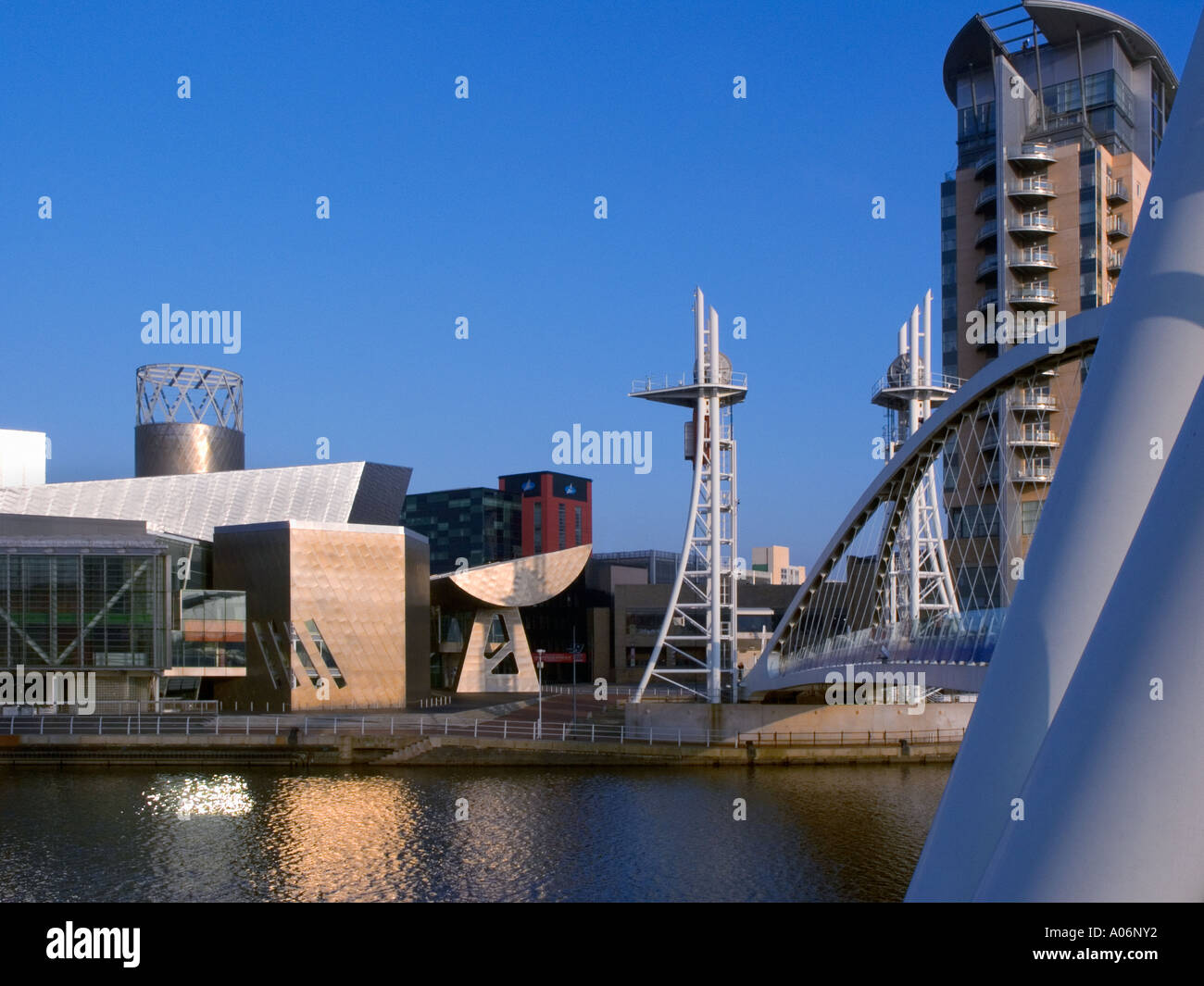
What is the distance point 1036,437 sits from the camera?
5753 cm

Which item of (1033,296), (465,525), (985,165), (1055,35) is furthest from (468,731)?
(465,525)

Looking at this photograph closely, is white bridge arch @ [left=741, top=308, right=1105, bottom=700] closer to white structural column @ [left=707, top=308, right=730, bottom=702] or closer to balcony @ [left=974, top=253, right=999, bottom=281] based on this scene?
white structural column @ [left=707, top=308, right=730, bottom=702]

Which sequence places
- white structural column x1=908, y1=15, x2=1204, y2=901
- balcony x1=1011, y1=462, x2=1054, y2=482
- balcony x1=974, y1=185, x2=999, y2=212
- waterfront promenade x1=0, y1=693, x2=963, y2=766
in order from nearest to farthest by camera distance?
1. white structural column x1=908, y1=15, x2=1204, y2=901
2. waterfront promenade x1=0, y1=693, x2=963, y2=766
3. balcony x1=1011, y1=462, x2=1054, y2=482
4. balcony x1=974, y1=185, x2=999, y2=212

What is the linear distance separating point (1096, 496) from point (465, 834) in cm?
2151

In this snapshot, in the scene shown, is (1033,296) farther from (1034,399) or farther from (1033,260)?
(1034,399)

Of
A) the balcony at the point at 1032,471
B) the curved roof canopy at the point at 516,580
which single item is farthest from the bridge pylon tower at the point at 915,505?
the curved roof canopy at the point at 516,580

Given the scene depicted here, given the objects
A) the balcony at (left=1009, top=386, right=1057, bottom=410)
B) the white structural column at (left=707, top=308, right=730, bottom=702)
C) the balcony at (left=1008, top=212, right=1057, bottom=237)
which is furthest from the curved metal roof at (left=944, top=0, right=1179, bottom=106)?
the white structural column at (left=707, top=308, right=730, bottom=702)

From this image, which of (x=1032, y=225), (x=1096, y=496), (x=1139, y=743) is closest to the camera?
(x=1139, y=743)

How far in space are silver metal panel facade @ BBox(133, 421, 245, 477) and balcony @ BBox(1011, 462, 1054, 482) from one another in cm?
3941

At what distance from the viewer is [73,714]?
41438 millimetres

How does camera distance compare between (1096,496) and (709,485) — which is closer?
(1096,496)

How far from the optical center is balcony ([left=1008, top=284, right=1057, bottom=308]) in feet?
193

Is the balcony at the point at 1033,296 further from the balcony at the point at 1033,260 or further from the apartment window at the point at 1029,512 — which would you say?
the apartment window at the point at 1029,512

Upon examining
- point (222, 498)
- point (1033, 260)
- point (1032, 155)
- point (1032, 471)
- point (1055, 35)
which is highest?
point (1055, 35)
